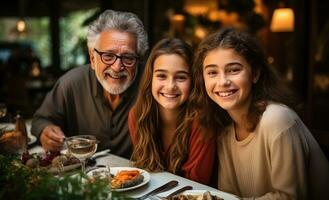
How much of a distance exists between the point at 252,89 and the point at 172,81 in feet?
1.33

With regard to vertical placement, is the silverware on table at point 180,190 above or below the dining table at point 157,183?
above

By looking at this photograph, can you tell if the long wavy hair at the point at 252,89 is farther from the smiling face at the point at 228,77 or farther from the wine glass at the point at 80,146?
the wine glass at the point at 80,146

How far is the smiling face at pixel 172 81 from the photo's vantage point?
6.63ft

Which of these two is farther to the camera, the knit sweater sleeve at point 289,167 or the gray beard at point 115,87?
the gray beard at point 115,87

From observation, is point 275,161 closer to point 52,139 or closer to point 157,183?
point 157,183

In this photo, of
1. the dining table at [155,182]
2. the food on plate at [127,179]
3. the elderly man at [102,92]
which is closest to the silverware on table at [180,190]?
the dining table at [155,182]

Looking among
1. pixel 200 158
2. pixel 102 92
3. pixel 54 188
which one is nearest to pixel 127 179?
pixel 200 158

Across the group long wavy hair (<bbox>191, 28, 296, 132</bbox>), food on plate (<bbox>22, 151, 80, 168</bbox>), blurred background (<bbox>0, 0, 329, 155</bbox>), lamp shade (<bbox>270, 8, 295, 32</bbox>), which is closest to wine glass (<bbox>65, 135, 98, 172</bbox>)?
food on plate (<bbox>22, 151, 80, 168</bbox>)

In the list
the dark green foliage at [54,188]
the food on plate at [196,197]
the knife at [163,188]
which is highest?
the dark green foliage at [54,188]

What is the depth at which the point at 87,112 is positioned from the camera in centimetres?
Result: 266

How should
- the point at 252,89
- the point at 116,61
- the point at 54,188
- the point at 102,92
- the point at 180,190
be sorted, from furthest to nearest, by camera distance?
the point at 102,92
the point at 116,61
the point at 252,89
the point at 180,190
the point at 54,188

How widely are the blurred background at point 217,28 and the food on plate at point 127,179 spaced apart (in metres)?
0.97

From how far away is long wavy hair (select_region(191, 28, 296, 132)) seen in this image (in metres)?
1.83

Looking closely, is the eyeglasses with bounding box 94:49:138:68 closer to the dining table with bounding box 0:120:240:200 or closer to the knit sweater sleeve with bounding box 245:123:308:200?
the dining table with bounding box 0:120:240:200
